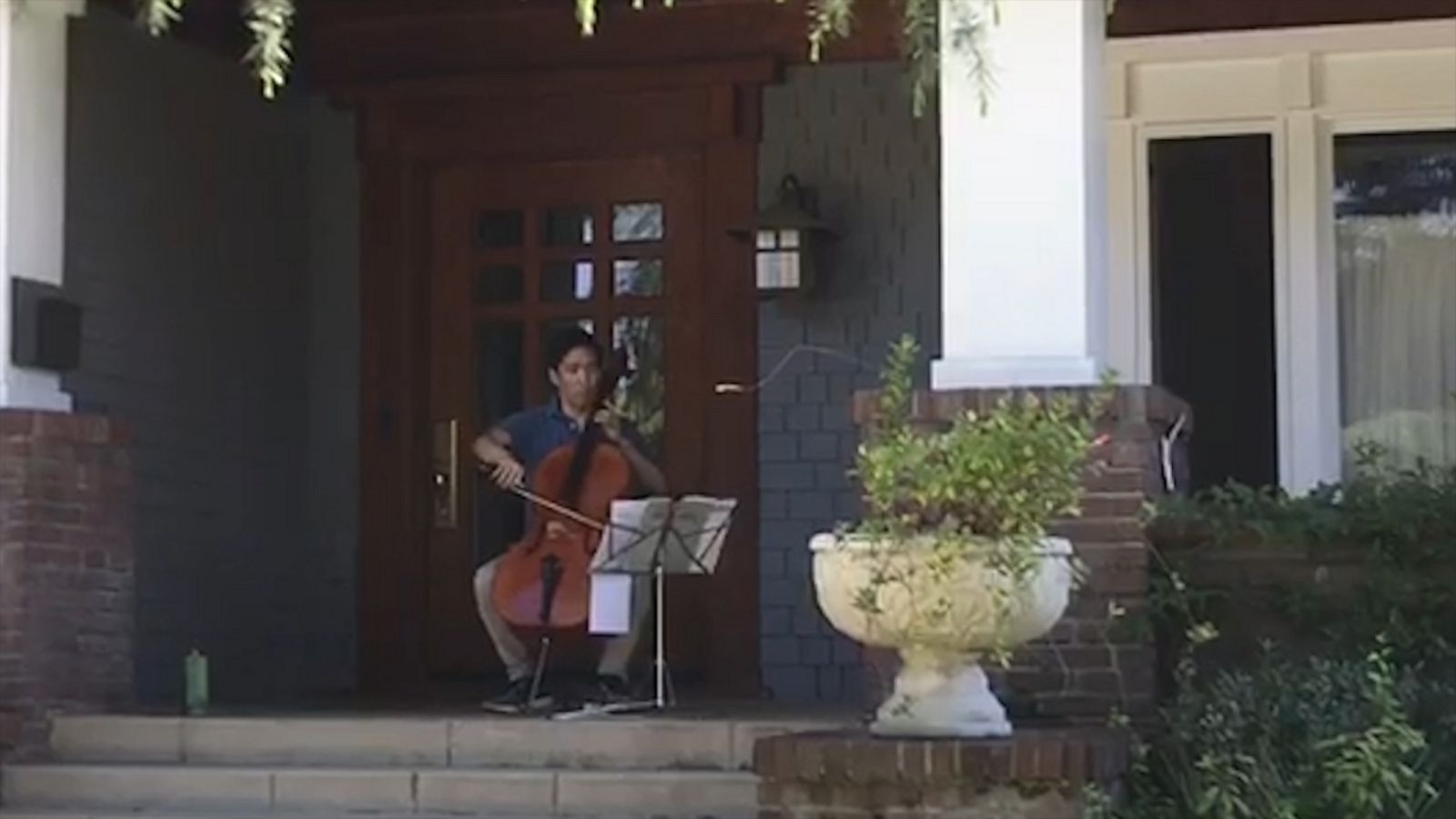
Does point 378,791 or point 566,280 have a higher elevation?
point 566,280

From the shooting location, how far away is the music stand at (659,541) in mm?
7797

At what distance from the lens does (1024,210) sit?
269 inches

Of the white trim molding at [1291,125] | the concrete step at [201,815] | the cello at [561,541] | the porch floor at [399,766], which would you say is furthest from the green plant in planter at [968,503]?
the white trim molding at [1291,125]

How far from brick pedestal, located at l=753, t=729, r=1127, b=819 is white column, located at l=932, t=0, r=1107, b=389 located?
1159mm

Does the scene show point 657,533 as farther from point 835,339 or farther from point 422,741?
point 835,339

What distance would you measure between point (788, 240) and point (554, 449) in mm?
1347

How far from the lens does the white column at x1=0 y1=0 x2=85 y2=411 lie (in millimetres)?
7727

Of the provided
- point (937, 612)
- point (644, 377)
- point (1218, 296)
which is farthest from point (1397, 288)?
point (937, 612)

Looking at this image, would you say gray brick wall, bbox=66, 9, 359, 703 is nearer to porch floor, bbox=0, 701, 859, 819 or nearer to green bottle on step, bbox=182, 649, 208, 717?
green bottle on step, bbox=182, 649, 208, 717

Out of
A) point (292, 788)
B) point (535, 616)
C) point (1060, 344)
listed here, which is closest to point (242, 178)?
point (535, 616)

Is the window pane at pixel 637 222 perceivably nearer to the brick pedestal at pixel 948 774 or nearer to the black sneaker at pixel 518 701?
the black sneaker at pixel 518 701

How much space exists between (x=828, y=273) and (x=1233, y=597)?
2798mm

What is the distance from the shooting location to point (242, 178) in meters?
9.87

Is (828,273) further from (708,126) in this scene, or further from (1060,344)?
(1060,344)
